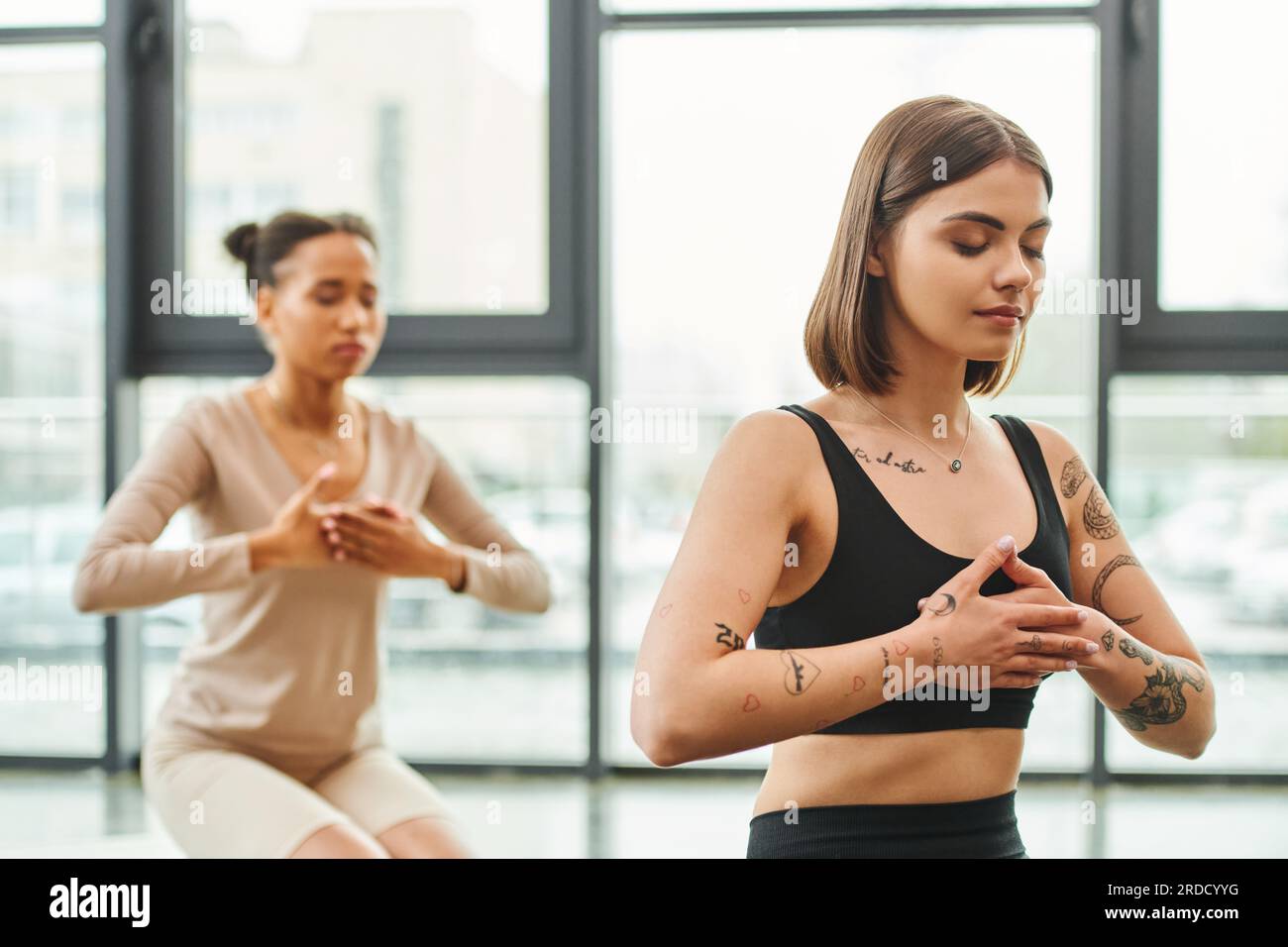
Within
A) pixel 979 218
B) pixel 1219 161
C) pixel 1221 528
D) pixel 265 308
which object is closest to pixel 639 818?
pixel 265 308

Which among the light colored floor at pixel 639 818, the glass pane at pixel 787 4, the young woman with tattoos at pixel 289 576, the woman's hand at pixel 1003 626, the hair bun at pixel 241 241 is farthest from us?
the glass pane at pixel 787 4

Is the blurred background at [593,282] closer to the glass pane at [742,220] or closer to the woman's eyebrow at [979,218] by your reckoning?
the glass pane at [742,220]

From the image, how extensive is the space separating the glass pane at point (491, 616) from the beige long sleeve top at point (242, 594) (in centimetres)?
143

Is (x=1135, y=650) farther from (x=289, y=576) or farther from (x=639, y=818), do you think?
(x=639, y=818)

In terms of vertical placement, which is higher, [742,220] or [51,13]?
[51,13]

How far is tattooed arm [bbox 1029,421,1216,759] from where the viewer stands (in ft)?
3.07

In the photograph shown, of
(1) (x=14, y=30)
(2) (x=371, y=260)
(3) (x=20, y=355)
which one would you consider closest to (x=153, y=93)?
(1) (x=14, y=30)

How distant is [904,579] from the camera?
89 centimetres

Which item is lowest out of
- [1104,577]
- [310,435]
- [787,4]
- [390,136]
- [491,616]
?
[491,616]

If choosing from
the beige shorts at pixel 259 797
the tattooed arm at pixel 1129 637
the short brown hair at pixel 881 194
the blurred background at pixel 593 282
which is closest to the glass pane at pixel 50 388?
the blurred background at pixel 593 282

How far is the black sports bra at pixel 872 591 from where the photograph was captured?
35.0 inches

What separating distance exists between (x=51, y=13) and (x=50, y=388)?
1164 mm

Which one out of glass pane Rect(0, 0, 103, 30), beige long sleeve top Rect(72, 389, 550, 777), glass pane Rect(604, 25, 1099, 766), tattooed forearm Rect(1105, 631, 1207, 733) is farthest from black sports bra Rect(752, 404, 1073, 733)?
glass pane Rect(0, 0, 103, 30)

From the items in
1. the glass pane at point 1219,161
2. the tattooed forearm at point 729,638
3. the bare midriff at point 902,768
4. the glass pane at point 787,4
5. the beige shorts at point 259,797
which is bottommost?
the beige shorts at point 259,797
